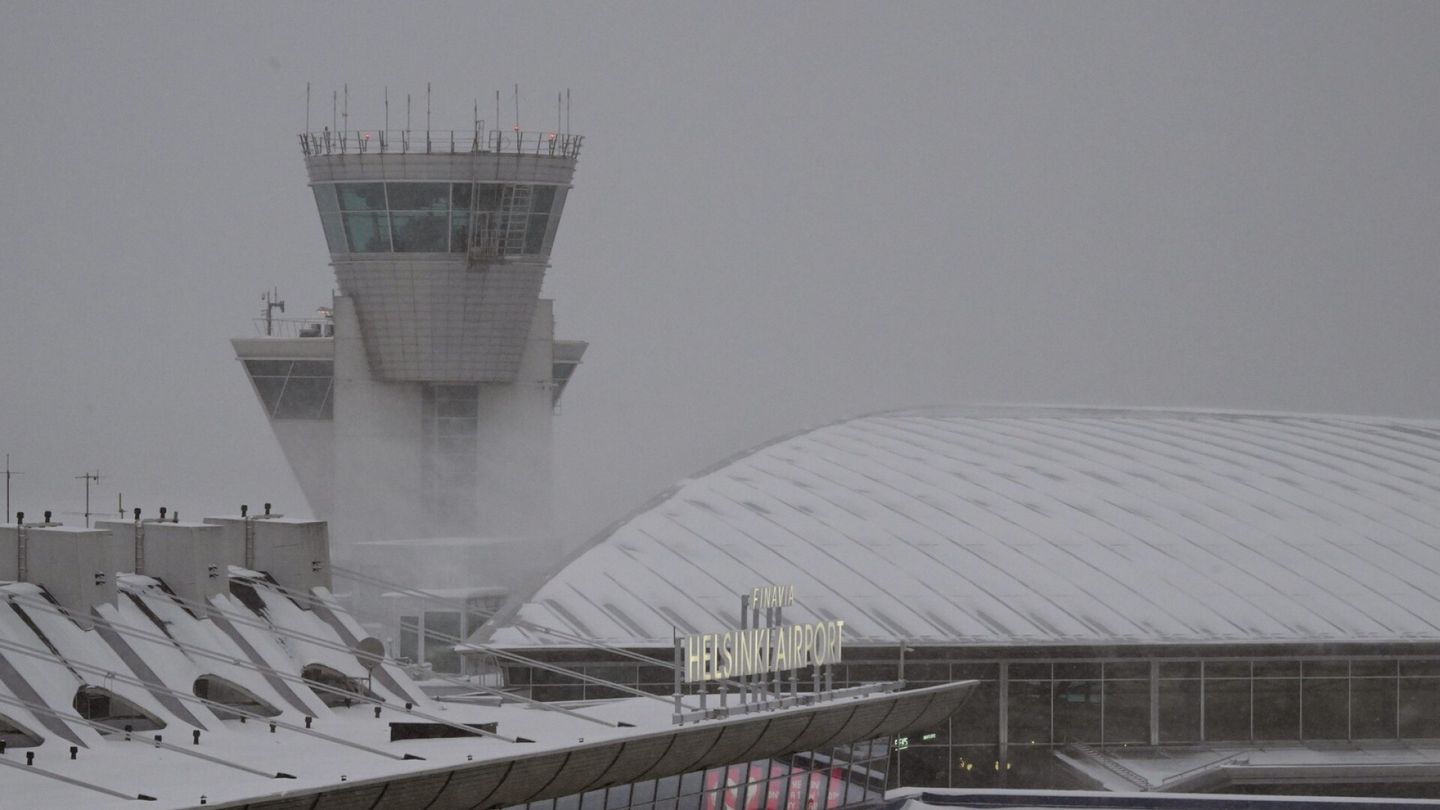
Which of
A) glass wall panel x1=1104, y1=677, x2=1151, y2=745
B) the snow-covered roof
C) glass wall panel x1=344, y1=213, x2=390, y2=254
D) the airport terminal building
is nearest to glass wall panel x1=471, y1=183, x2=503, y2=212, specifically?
glass wall panel x1=344, y1=213, x2=390, y2=254

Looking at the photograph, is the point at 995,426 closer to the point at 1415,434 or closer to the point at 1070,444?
the point at 1070,444

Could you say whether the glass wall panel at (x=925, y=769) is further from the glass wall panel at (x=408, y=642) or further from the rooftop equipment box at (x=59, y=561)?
the glass wall panel at (x=408, y=642)

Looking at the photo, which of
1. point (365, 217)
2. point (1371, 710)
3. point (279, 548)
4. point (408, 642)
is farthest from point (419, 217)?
point (1371, 710)

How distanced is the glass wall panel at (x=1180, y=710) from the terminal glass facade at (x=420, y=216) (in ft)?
172

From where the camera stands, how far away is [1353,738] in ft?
198

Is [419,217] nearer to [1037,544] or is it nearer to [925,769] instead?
[1037,544]

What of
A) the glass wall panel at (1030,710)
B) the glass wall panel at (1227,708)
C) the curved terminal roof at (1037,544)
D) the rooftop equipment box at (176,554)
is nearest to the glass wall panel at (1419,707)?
the curved terminal roof at (1037,544)

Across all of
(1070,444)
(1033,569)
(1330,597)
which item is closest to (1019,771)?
(1033,569)

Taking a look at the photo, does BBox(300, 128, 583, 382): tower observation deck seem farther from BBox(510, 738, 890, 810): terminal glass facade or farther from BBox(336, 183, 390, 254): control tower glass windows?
BBox(510, 738, 890, 810): terminal glass facade

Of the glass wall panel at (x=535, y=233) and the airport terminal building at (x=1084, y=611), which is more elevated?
the glass wall panel at (x=535, y=233)

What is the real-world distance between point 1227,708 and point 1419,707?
540cm

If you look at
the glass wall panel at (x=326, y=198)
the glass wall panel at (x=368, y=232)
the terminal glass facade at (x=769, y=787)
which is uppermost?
the glass wall panel at (x=326, y=198)

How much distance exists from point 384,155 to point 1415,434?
49.2m

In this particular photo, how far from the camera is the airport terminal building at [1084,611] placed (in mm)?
58594
